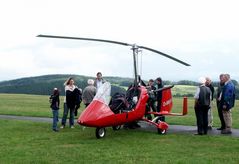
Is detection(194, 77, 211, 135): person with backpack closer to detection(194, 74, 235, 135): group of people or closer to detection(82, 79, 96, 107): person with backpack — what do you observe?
detection(194, 74, 235, 135): group of people

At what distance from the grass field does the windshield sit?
126cm

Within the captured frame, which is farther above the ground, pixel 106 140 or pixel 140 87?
pixel 140 87

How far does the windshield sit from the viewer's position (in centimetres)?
1324

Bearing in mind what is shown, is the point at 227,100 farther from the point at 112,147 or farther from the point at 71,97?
the point at 71,97

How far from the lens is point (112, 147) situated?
11.3 meters

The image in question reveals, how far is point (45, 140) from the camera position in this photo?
12.6 metres

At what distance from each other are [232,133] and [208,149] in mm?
3754

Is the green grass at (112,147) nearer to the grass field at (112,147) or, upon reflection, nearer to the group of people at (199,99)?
the grass field at (112,147)

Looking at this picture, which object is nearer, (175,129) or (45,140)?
(45,140)

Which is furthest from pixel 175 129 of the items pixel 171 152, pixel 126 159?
pixel 126 159

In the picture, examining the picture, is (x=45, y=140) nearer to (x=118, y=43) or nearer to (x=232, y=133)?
(x=118, y=43)

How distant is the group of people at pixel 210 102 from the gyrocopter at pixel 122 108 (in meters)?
0.82

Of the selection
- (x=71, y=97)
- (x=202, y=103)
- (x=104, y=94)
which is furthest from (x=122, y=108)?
(x=202, y=103)

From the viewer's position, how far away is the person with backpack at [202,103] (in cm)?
1381
